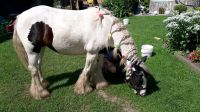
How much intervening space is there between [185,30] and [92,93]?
4.11 m

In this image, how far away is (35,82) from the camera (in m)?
7.59

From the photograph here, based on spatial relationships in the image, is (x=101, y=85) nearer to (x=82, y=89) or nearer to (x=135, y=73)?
(x=82, y=89)

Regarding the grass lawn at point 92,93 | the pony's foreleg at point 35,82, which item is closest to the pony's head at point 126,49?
the grass lawn at point 92,93

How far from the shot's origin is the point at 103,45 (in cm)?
722

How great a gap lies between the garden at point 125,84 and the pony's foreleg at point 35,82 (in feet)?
0.50

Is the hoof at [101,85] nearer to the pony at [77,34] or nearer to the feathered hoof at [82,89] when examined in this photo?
the feathered hoof at [82,89]

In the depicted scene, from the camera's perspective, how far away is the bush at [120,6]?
64.9 feet

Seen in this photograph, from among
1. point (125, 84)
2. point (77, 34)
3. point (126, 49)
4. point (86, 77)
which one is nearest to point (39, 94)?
point (86, 77)

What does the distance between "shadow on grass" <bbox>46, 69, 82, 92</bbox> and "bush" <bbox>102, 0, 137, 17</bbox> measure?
10932 millimetres

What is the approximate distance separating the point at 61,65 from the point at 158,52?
3.29 m

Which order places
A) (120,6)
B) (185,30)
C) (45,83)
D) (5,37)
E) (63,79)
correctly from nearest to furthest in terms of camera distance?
(45,83)
(63,79)
(185,30)
(5,37)
(120,6)

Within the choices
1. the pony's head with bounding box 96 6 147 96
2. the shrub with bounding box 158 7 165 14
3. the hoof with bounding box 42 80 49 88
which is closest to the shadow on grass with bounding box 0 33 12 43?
the hoof with bounding box 42 80 49 88

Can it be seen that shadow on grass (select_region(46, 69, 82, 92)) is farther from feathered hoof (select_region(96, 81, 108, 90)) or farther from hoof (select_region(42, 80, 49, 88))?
feathered hoof (select_region(96, 81, 108, 90))

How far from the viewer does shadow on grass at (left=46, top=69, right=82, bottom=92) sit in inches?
327
